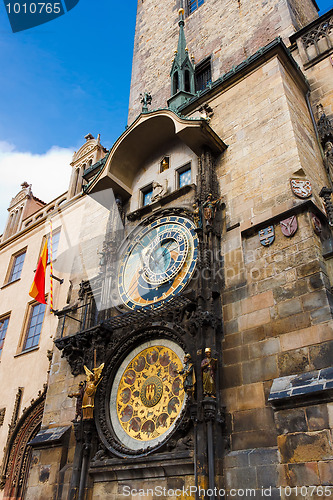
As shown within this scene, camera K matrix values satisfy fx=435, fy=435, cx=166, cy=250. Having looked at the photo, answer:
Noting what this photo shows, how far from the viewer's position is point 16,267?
17.3 meters

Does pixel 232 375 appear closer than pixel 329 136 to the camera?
Yes

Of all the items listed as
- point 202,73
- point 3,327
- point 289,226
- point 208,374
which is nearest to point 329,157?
point 289,226

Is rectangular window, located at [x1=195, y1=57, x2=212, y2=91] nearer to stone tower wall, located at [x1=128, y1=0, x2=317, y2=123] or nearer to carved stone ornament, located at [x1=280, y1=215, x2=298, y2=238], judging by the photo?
stone tower wall, located at [x1=128, y1=0, x2=317, y2=123]

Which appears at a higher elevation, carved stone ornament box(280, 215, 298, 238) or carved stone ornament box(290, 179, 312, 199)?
carved stone ornament box(290, 179, 312, 199)

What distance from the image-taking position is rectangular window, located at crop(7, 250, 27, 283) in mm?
16938

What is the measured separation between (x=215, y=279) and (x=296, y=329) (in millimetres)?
1979

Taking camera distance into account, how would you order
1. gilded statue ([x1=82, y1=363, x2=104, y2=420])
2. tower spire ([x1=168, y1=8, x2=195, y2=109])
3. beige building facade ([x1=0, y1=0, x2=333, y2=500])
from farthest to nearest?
1. tower spire ([x1=168, y1=8, x2=195, y2=109])
2. gilded statue ([x1=82, y1=363, x2=104, y2=420])
3. beige building facade ([x1=0, y1=0, x2=333, y2=500])

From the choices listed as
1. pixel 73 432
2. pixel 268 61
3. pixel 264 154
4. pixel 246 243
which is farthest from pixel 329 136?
pixel 73 432

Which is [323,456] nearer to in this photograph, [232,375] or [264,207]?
[232,375]

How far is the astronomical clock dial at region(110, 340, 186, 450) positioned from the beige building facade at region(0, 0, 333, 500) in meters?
0.03

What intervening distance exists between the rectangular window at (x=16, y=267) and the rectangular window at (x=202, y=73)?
365 inches

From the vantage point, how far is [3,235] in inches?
774

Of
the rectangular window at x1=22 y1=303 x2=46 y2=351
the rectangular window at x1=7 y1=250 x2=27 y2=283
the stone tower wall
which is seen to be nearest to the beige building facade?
the stone tower wall

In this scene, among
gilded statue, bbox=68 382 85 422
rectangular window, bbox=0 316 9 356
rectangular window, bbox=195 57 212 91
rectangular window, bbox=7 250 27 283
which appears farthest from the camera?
rectangular window, bbox=7 250 27 283
